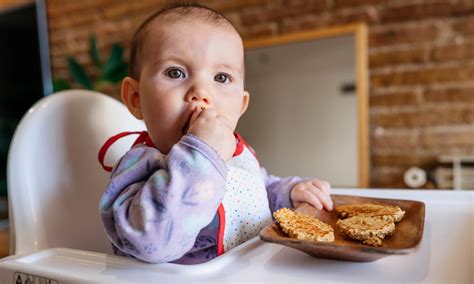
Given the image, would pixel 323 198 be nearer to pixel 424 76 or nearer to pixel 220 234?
pixel 220 234

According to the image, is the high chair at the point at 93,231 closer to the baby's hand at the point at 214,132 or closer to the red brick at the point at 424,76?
the baby's hand at the point at 214,132

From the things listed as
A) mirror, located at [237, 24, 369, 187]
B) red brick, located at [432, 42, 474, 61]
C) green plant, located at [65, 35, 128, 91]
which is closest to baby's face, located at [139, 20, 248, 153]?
mirror, located at [237, 24, 369, 187]

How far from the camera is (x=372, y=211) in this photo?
53cm

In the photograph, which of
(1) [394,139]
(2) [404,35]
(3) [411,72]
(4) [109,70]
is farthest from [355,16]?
(4) [109,70]

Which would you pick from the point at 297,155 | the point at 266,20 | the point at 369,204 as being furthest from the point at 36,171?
the point at 266,20

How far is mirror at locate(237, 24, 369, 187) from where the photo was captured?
174 centimetres

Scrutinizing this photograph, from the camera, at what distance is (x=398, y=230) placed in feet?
1.56

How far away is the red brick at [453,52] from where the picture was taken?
160cm

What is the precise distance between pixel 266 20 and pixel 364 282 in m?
1.75

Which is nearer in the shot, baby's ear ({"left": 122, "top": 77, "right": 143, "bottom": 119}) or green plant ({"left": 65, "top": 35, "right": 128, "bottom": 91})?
baby's ear ({"left": 122, "top": 77, "right": 143, "bottom": 119})

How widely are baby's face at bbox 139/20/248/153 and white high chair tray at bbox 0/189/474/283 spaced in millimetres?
195

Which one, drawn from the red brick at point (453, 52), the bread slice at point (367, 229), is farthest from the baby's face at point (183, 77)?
the red brick at point (453, 52)

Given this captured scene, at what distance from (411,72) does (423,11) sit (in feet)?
0.81

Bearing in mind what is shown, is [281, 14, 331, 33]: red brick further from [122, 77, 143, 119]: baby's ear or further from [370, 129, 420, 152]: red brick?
[122, 77, 143, 119]: baby's ear
